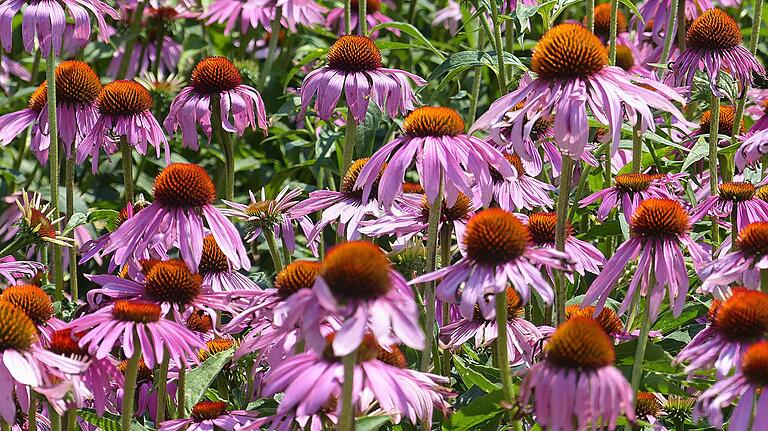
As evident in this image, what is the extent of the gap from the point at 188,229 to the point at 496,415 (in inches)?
25.1

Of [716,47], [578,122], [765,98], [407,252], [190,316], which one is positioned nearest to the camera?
[578,122]

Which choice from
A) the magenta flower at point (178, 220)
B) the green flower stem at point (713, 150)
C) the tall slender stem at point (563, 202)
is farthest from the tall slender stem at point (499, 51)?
the magenta flower at point (178, 220)

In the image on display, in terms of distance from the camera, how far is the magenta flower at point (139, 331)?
64.6 inches

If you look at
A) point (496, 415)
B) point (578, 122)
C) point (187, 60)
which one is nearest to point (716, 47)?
point (578, 122)

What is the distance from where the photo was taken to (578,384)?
135 centimetres

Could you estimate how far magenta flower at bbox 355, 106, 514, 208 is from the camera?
179cm

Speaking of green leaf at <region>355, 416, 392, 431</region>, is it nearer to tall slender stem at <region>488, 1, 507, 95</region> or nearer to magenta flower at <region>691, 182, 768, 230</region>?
magenta flower at <region>691, 182, 768, 230</region>

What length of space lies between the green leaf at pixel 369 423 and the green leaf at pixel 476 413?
0.77 feet

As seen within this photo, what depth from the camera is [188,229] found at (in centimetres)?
193

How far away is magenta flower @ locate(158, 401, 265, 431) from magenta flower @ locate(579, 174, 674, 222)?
0.94m

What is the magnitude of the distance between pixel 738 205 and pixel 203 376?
1108 millimetres

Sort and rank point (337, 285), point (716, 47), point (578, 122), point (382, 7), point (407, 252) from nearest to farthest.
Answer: point (337, 285)
point (578, 122)
point (407, 252)
point (716, 47)
point (382, 7)

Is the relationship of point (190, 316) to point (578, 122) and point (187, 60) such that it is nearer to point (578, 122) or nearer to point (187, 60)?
point (578, 122)

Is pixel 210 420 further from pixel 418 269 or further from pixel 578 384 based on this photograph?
pixel 578 384
